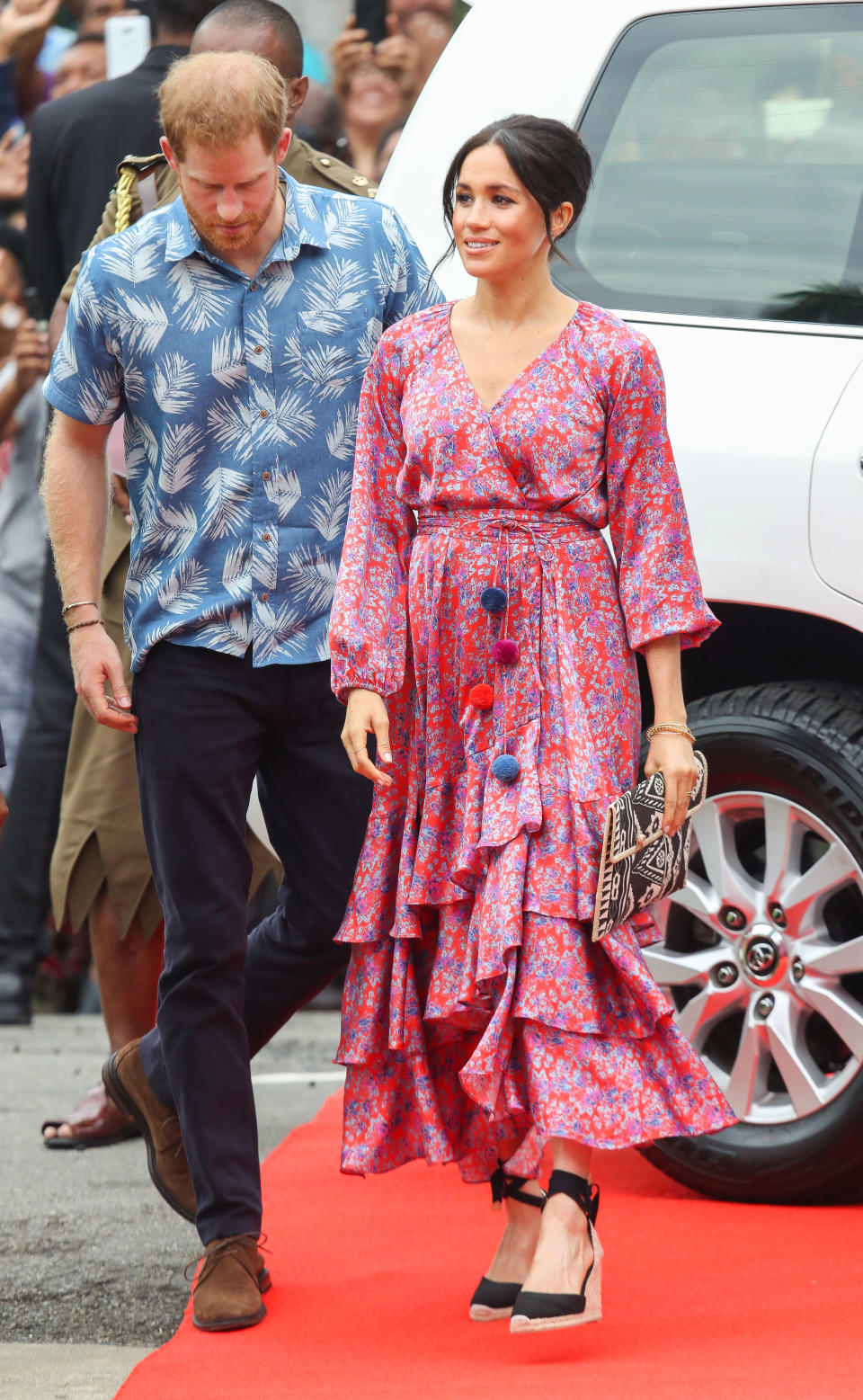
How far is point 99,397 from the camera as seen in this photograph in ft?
10.3

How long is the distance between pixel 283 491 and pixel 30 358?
135 inches

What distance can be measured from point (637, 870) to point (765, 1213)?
99 cm

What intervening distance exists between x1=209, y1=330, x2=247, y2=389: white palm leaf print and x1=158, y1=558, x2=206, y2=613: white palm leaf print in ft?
0.95

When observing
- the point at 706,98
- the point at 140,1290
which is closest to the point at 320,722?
the point at 140,1290

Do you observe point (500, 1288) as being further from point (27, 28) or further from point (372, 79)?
point (27, 28)

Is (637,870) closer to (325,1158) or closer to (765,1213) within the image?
(765,1213)

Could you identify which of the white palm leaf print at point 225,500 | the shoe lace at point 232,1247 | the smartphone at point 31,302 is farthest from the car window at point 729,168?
the smartphone at point 31,302

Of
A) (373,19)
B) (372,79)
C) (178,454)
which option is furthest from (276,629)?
(373,19)

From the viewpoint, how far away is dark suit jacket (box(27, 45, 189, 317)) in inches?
186

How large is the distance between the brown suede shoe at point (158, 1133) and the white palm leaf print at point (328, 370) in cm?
119

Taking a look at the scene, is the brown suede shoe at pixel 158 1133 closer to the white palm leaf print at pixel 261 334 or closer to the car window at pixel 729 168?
the white palm leaf print at pixel 261 334

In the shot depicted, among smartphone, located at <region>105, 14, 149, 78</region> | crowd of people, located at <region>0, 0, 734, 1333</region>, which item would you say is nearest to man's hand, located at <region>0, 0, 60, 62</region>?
smartphone, located at <region>105, 14, 149, 78</region>

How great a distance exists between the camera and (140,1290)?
3.46 metres

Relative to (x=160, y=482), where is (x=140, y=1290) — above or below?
below
